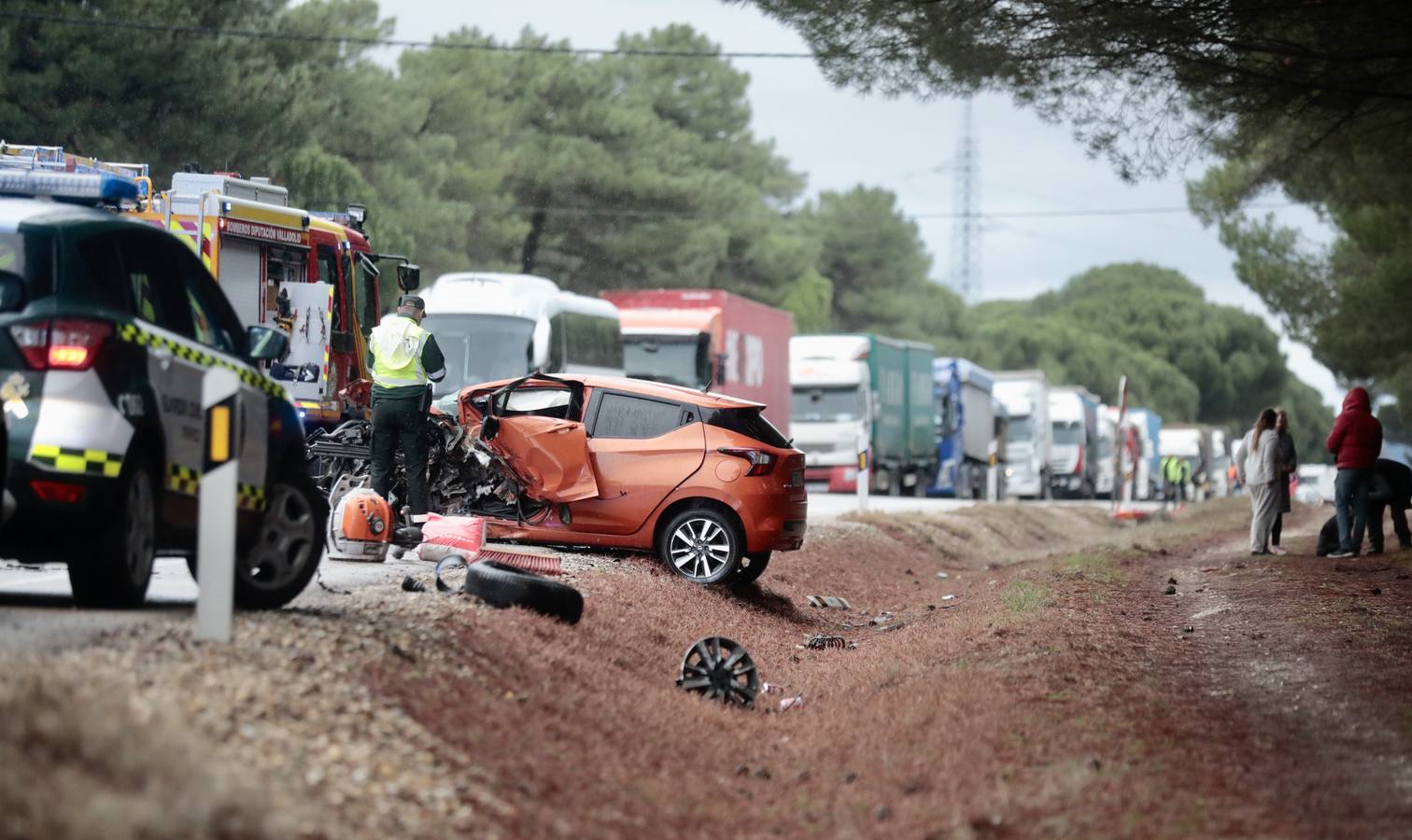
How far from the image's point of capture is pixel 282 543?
9.06 metres

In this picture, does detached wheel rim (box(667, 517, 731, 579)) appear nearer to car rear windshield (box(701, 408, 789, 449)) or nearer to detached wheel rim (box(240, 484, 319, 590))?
car rear windshield (box(701, 408, 789, 449))

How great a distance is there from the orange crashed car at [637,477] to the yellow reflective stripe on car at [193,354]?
585cm

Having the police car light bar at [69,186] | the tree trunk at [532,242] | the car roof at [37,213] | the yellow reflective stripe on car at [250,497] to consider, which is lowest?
the yellow reflective stripe on car at [250,497]

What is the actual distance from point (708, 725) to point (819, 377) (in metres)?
33.5

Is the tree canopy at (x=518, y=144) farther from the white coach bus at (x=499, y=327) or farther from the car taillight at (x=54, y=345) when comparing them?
the car taillight at (x=54, y=345)

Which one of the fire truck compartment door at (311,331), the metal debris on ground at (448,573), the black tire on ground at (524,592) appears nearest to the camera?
the black tire on ground at (524,592)


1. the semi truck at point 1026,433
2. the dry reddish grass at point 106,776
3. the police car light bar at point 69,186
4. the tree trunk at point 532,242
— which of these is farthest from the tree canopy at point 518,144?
the dry reddish grass at point 106,776

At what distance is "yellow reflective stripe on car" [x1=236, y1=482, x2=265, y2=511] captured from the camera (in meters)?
8.66

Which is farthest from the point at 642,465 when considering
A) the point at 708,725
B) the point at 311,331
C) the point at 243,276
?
the point at 243,276

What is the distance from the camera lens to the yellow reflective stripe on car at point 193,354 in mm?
8195

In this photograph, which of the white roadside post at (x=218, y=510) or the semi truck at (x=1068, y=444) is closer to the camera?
the white roadside post at (x=218, y=510)

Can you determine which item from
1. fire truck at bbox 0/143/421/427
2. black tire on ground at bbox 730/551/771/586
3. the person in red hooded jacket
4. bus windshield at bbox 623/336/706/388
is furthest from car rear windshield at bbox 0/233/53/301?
bus windshield at bbox 623/336/706/388

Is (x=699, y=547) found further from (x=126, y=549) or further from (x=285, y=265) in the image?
(x=126, y=549)

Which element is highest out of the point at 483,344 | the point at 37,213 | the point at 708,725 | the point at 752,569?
the point at 483,344
